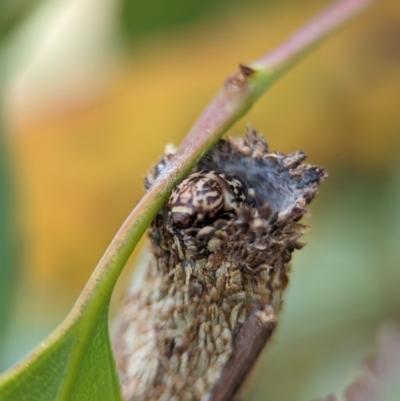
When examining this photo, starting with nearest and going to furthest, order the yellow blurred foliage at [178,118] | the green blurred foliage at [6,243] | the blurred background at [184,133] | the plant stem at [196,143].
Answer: the plant stem at [196,143] → the green blurred foliage at [6,243] → the blurred background at [184,133] → the yellow blurred foliage at [178,118]

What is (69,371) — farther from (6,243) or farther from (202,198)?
(6,243)

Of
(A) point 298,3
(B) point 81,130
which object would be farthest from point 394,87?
(B) point 81,130

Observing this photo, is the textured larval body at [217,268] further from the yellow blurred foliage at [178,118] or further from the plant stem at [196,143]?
the yellow blurred foliage at [178,118]

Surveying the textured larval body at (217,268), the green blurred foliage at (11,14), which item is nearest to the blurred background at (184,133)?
the green blurred foliage at (11,14)

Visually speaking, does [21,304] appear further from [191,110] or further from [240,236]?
[240,236]

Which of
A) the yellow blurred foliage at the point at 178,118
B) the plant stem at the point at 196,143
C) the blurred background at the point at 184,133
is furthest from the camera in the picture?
the yellow blurred foliage at the point at 178,118

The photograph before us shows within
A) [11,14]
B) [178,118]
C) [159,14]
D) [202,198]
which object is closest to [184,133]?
[178,118]
